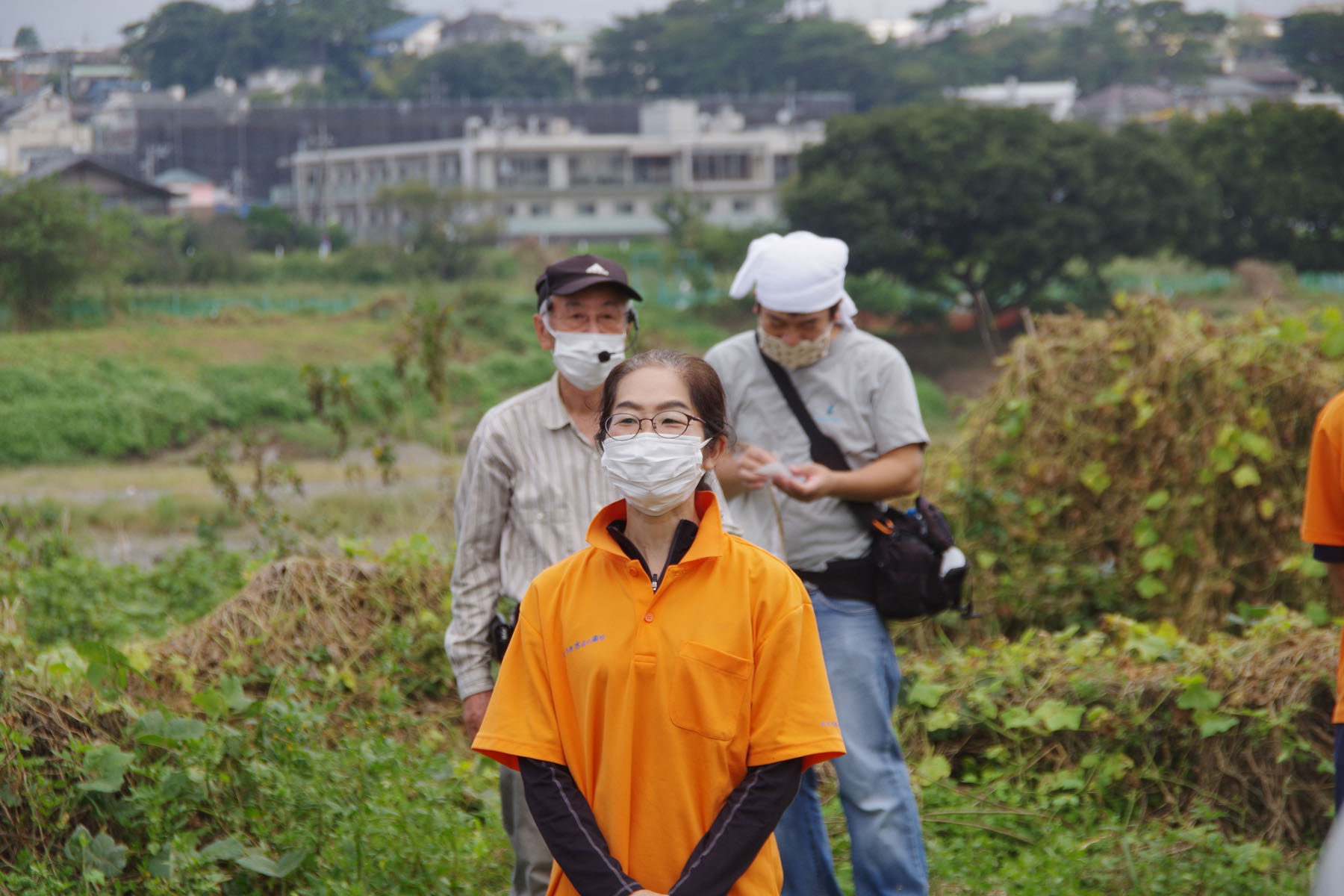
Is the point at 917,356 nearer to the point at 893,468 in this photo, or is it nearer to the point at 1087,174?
the point at 1087,174

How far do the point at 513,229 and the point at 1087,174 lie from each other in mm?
24223

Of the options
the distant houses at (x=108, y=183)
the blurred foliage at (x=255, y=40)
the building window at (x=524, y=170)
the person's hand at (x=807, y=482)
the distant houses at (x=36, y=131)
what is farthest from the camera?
the blurred foliage at (x=255, y=40)

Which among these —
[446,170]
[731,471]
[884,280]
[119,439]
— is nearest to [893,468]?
[731,471]

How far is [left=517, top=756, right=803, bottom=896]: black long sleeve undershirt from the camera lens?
2104 mm

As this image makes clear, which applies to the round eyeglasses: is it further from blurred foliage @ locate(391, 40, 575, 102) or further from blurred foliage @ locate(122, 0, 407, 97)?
blurred foliage @ locate(391, 40, 575, 102)

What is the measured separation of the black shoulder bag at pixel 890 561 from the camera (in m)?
3.30

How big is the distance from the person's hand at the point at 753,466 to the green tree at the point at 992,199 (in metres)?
35.2

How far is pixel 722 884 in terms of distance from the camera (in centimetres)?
211

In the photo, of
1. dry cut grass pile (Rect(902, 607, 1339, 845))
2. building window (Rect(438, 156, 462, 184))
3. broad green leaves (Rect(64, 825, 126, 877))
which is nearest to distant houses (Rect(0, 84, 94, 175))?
building window (Rect(438, 156, 462, 184))

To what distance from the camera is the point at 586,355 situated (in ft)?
10.0

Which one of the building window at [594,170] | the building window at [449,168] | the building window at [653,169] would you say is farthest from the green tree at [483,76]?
the building window at [594,170]

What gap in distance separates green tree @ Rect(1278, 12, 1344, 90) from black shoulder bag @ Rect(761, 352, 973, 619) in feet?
215

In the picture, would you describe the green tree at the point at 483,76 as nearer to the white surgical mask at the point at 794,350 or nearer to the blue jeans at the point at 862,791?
the white surgical mask at the point at 794,350

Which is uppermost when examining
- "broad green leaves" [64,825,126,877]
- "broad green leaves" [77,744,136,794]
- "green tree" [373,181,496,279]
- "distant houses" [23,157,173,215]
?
"broad green leaves" [77,744,136,794]
